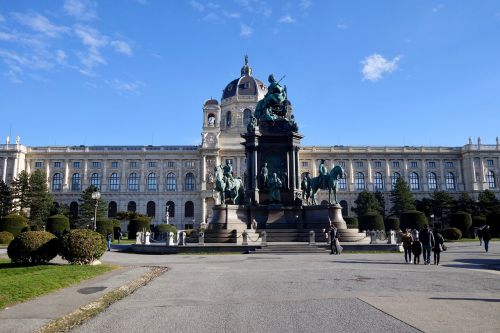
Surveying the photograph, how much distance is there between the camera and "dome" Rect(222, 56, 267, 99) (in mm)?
106750

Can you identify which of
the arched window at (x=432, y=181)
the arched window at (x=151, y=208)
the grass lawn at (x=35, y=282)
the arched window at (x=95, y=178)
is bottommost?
the grass lawn at (x=35, y=282)

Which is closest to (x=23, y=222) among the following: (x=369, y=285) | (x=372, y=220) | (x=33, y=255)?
(x=33, y=255)

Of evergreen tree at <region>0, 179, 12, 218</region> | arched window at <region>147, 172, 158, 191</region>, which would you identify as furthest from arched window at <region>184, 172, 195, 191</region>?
evergreen tree at <region>0, 179, 12, 218</region>

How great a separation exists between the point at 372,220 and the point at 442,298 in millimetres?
50091

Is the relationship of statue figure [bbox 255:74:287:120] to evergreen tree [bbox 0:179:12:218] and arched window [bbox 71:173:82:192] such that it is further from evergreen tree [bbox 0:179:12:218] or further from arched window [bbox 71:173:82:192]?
arched window [bbox 71:173:82:192]

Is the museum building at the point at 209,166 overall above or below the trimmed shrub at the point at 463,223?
above

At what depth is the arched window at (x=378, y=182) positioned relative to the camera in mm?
108188

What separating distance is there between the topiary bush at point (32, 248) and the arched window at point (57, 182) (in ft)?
311

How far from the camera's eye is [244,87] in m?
108

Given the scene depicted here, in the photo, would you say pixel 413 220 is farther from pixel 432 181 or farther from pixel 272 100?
pixel 432 181

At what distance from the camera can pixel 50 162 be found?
106 m

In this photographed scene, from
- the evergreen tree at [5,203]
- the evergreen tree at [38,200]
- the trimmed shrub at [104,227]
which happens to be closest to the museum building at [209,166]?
the evergreen tree at [38,200]

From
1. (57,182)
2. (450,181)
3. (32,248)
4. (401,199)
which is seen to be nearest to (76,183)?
(57,182)

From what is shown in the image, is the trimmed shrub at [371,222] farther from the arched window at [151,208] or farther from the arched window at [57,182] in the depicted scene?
the arched window at [57,182]
